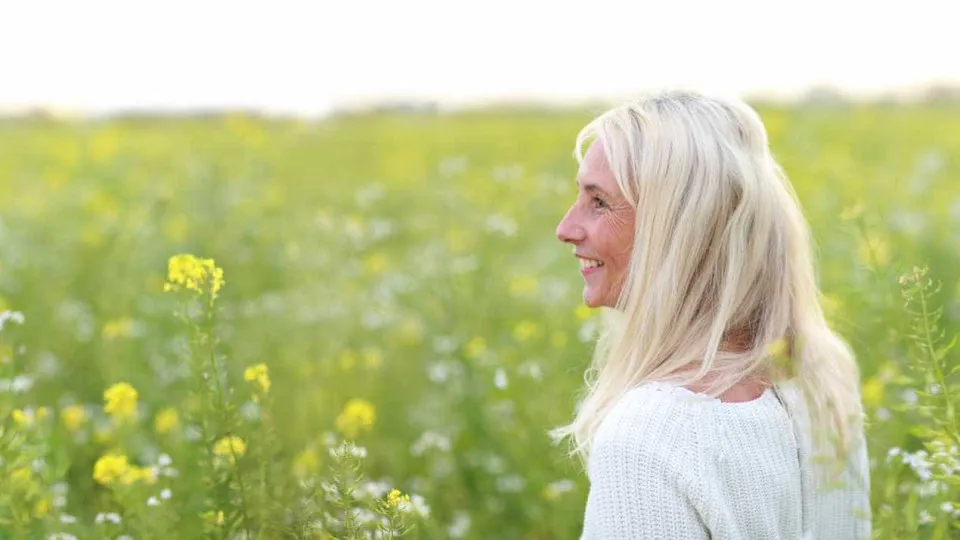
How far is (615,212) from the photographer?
194 cm

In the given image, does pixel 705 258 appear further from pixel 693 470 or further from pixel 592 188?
pixel 693 470

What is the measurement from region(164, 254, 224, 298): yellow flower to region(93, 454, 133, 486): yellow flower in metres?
0.49

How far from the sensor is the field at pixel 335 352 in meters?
2.20

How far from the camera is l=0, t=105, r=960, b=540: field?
7.23 ft

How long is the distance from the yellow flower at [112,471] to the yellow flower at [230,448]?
243 mm

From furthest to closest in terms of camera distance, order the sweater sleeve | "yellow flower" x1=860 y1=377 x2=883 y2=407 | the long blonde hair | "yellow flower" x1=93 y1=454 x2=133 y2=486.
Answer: "yellow flower" x1=860 y1=377 x2=883 y2=407, "yellow flower" x1=93 y1=454 x2=133 y2=486, the long blonde hair, the sweater sleeve

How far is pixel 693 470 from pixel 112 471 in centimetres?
138

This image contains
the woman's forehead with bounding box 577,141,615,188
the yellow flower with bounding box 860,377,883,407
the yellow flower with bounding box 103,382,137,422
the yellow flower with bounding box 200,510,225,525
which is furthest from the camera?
the yellow flower with bounding box 860,377,883,407

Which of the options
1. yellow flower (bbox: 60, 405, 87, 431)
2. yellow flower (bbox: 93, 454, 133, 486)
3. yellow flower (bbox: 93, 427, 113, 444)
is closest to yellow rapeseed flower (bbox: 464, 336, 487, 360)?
yellow flower (bbox: 93, 427, 113, 444)

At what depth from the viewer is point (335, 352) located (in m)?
4.75

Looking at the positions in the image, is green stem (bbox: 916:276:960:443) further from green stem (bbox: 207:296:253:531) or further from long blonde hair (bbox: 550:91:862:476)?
green stem (bbox: 207:296:253:531)

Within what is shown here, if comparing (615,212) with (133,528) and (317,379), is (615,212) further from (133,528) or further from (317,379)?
(317,379)

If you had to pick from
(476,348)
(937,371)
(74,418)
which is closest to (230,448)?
(937,371)

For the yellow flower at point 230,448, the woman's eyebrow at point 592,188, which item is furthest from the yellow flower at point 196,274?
the woman's eyebrow at point 592,188
